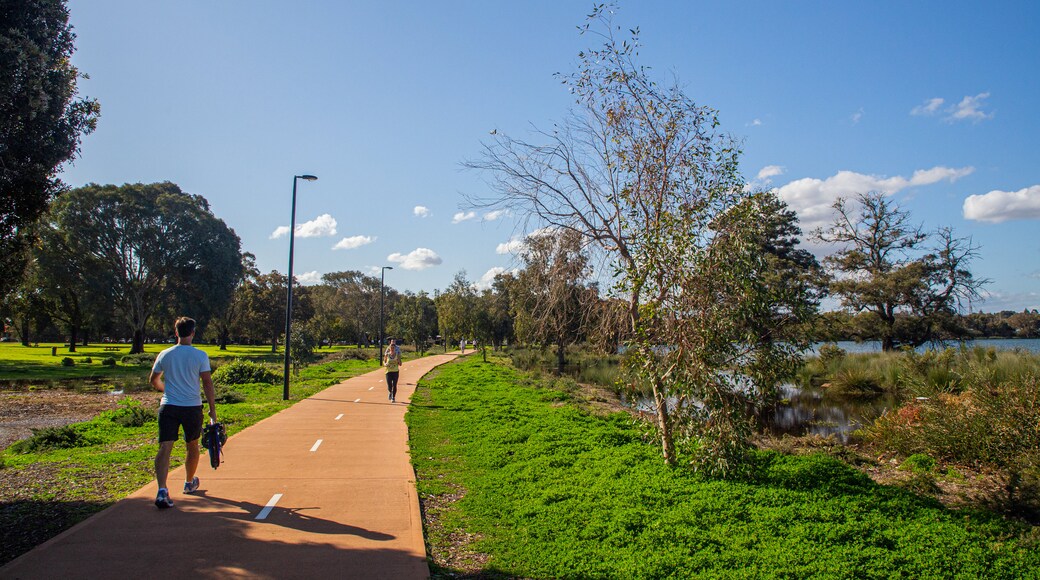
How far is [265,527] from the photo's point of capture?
19.6 feet

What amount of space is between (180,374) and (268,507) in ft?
5.55

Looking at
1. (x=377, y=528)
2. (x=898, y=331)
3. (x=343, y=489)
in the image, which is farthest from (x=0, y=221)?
(x=898, y=331)

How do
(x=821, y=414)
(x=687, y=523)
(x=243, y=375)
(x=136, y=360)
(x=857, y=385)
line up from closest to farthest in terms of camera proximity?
(x=687, y=523)
(x=821, y=414)
(x=243, y=375)
(x=857, y=385)
(x=136, y=360)

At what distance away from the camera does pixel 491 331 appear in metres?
53.1

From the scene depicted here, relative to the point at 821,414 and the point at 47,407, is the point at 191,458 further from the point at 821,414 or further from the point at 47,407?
the point at 821,414

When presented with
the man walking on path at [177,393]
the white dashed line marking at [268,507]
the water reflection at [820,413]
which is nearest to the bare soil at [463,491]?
the man walking on path at [177,393]

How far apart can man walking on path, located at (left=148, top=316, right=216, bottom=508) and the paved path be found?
1.72 ft

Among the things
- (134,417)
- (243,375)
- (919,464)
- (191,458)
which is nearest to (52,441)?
(134,417)

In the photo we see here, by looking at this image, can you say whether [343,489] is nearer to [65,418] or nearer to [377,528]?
[377,528]

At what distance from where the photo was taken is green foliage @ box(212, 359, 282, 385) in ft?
75.7

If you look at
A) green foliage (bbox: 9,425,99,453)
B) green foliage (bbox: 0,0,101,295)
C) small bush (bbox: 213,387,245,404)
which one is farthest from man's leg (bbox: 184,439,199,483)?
small bush (bbox: 213,387,245,404)

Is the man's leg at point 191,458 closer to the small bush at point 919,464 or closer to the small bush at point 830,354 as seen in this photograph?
the small bush at point 919,464

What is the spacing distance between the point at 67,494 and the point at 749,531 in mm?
7466

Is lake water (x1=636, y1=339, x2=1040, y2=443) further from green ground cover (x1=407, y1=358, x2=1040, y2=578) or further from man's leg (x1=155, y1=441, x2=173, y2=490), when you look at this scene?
man's leg (x1=155, y1=441, x2=173, y2=490)
